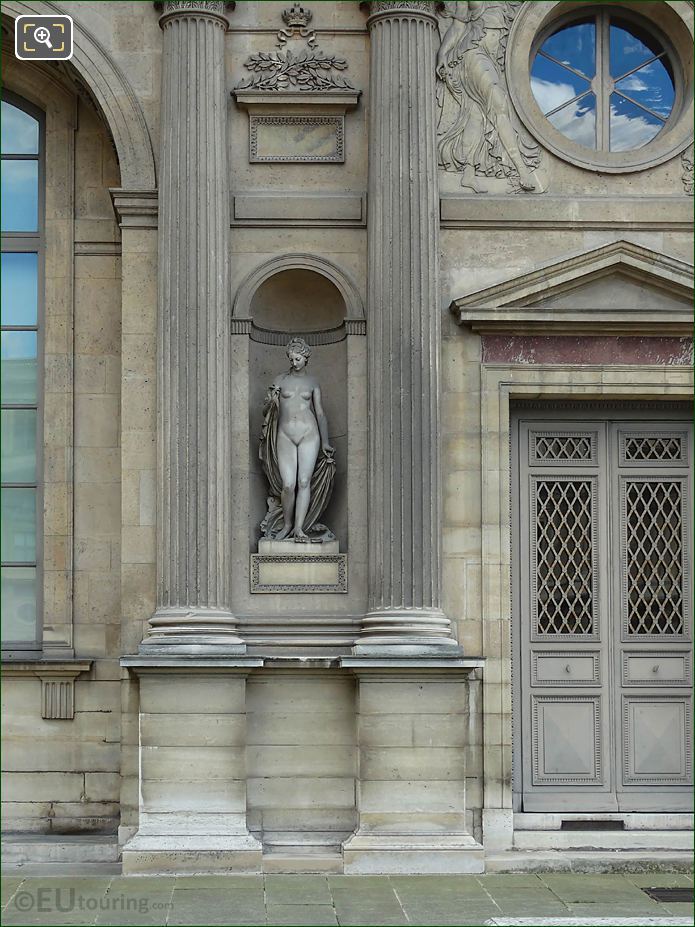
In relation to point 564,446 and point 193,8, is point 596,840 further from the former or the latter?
point 193,8

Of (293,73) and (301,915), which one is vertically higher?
Answer: (293,73)

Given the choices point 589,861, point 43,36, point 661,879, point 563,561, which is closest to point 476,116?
point 43,36

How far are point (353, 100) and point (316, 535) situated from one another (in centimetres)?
392

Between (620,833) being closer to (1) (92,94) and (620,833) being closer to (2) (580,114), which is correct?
(2) (580,114)

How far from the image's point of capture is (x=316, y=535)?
14.7 m

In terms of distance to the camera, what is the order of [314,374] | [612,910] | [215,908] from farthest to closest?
1. [314,374]
2. [612,910]
3. [215,908]

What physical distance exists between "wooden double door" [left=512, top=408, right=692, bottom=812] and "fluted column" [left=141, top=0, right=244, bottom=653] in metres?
2.76

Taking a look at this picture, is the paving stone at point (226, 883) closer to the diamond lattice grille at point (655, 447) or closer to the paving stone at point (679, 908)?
the paving stone at point (679, 908)

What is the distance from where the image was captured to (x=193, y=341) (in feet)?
47.1

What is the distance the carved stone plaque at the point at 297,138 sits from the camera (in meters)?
14.9

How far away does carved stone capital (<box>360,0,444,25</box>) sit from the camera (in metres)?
→ 14.6

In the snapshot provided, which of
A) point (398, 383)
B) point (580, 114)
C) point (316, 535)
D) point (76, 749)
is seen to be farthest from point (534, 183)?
point (76, 749)

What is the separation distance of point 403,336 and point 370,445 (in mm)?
997

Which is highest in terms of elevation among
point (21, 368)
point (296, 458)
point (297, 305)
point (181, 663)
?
point (297, 305)
